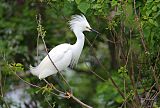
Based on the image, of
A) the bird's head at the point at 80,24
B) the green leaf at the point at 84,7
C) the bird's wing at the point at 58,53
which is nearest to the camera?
the green leaf at the point at 84,7

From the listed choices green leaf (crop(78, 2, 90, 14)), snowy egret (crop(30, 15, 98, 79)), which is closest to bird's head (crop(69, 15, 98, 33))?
snowy egret (crop(30, 15, 98, 79))

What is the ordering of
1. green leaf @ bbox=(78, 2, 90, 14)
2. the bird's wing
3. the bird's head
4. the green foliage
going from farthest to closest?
the bird's wing
the bird's head
green leaf @ bbox=(78, 2, 90, 14)
the green foliage

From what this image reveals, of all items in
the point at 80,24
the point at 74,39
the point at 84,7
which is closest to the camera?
the point at 84,7

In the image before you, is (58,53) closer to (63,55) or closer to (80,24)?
(63,55)

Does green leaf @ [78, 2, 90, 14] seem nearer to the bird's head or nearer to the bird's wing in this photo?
the bird's head

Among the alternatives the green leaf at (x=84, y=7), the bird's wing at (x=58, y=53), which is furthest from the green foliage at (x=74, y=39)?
the bird's wing at (x=58, y=53)

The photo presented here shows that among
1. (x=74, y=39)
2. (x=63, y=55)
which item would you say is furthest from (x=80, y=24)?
(x=74, y=39)

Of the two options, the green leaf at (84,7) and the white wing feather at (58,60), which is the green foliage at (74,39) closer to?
the green leaf at (84,7)

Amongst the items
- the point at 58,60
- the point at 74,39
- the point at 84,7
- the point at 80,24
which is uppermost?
the point at 84,7

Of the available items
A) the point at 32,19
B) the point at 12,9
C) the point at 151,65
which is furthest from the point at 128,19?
the point at 12,9

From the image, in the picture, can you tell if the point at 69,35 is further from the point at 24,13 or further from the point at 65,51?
the point at 65,51

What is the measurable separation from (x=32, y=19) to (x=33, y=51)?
59 cm

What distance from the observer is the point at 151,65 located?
5.00m

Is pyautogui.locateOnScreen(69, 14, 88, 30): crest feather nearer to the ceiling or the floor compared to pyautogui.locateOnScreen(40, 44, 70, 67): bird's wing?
nearer to the ceiling
